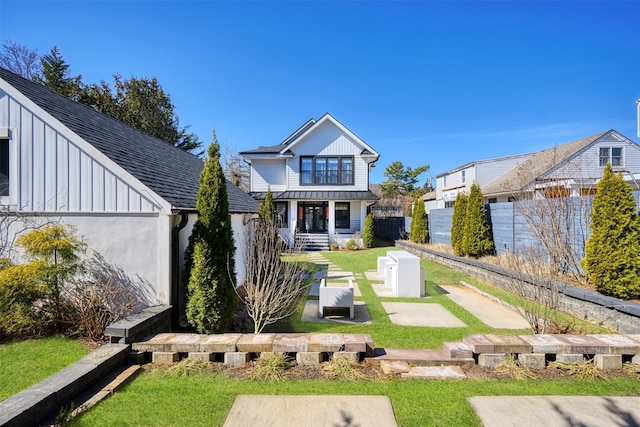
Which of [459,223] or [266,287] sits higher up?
[459,223]

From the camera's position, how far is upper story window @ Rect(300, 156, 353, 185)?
20516mm

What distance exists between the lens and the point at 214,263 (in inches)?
194

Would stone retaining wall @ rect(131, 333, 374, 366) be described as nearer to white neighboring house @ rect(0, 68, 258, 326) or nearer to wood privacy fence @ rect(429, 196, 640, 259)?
white neighboring house @ rect(0, 68, 258, 326)

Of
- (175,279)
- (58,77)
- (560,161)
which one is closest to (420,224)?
(560,161)

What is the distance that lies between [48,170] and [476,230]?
13116 mm

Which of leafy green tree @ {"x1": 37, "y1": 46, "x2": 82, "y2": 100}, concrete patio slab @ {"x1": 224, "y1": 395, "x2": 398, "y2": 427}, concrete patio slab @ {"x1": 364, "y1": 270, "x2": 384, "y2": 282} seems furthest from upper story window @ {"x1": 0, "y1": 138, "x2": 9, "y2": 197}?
leafy green tree @ {"x1": 37, "y1": 46, "x2": 82, "y2": 100}

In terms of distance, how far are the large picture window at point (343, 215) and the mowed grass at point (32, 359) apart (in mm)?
17397

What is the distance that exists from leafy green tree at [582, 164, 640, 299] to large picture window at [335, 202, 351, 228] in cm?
1507

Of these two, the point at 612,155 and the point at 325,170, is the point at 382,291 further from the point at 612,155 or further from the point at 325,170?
the point at 612,155

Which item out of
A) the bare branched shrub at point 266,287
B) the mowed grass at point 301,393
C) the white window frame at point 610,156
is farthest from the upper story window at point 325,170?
the white window frame at point 610,156

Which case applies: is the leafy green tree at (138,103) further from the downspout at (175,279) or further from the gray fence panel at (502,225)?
the gray fence panel at (502,225)

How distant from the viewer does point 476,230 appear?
11406mm

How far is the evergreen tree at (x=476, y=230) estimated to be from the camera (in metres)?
11.3

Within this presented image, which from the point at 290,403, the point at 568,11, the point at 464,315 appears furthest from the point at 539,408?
the point at 568,11
